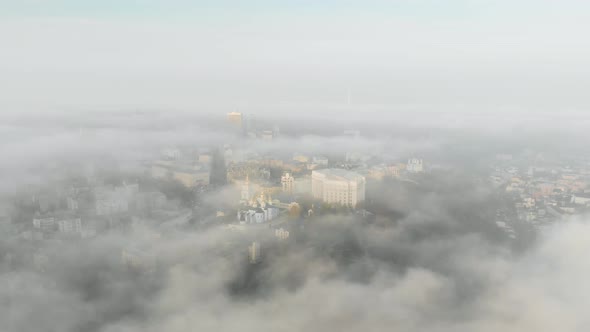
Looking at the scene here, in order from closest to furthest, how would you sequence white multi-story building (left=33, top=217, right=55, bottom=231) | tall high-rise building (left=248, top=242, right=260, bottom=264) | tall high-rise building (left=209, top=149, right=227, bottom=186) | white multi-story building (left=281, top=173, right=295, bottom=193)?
tall high-rise building (left=248, top=242, right=260, bottom=264) → white multi-story building (left=33, top=217, right=55, bottom=231) → white multi-story building (left=281, top=173, right=295, bottom=193) → tall high-rise building (left=209, top=149, right=227, bottom=186)

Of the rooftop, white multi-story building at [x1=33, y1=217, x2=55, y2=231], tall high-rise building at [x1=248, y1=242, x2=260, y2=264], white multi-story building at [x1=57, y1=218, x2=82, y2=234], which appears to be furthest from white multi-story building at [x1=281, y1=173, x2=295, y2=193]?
white multi-story building at [x1=33, y1=217, x2=55, y2=231]

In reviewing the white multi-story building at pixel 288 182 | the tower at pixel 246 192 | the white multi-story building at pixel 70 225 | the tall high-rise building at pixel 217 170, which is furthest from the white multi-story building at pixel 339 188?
the white multi-story building at pixel 70 225

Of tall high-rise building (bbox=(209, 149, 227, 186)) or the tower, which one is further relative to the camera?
tall high-rise building (bbox=(209, 149, 227, 186))

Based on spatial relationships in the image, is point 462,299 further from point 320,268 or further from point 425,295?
point 320,268

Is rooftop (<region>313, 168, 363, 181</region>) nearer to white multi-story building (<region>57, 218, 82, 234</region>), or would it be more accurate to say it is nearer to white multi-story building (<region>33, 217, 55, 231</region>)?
white multi-story building (<region>57, 218, 82, 234</region>)

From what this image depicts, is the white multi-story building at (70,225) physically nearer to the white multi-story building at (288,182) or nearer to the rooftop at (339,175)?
the white multi-story building at (288,182)

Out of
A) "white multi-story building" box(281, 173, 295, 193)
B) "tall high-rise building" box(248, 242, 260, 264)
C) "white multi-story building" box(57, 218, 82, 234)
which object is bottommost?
"tall high-rise building" box(248, 242, 260, 264)

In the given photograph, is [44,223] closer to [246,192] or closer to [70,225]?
[70,225]

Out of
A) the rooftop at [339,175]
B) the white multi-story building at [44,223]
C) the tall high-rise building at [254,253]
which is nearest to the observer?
the tall high-rise building at [254,253]

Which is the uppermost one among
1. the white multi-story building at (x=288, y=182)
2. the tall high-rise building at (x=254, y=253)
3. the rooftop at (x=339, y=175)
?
the rooftop at (x=339, y=175)
